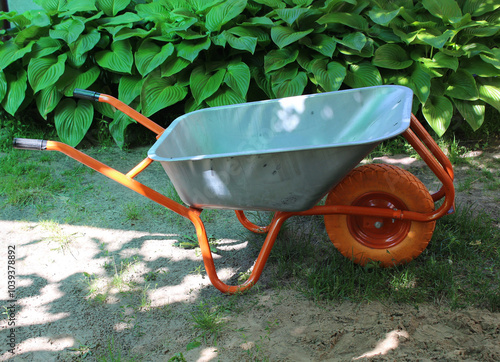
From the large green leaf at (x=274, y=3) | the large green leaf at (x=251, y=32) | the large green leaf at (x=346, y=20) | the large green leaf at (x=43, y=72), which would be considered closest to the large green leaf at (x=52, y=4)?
the large green leaf at (x=43, y=72)

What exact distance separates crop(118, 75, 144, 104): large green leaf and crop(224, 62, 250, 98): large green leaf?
2.70ft

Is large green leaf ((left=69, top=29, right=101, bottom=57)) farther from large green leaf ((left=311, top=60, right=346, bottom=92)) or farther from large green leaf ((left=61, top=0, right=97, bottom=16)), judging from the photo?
large green leaf ((left=311, top=60, right=346, bottom=92))

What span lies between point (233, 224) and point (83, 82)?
6.82ft

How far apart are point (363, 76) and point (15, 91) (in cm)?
319

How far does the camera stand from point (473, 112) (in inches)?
136

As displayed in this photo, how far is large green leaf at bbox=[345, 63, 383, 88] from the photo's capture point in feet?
11.6

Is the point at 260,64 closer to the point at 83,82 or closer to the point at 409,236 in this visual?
the point at 83,82

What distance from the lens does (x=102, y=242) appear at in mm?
2738

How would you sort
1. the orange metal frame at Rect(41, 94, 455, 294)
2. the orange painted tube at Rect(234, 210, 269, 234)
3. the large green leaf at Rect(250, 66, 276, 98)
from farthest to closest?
1. the large green leaf at Rect(250, 66, 276, 98)
2. the orange painted tube at Rect(234, 210, 269, 234)
3. the orange metal frame at Rect(41, 94, 455, 294)

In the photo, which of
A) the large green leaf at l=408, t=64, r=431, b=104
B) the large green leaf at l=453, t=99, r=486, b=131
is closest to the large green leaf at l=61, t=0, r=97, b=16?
the large green leaf at l=408, t=64, r=431, b=104

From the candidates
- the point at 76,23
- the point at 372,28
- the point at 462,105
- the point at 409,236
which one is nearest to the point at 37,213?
the point at 76,23

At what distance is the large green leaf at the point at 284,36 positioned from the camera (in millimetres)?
3426

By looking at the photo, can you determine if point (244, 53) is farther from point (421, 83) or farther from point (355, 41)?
point (421, 83)

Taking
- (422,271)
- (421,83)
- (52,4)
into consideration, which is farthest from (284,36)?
(52,4)
